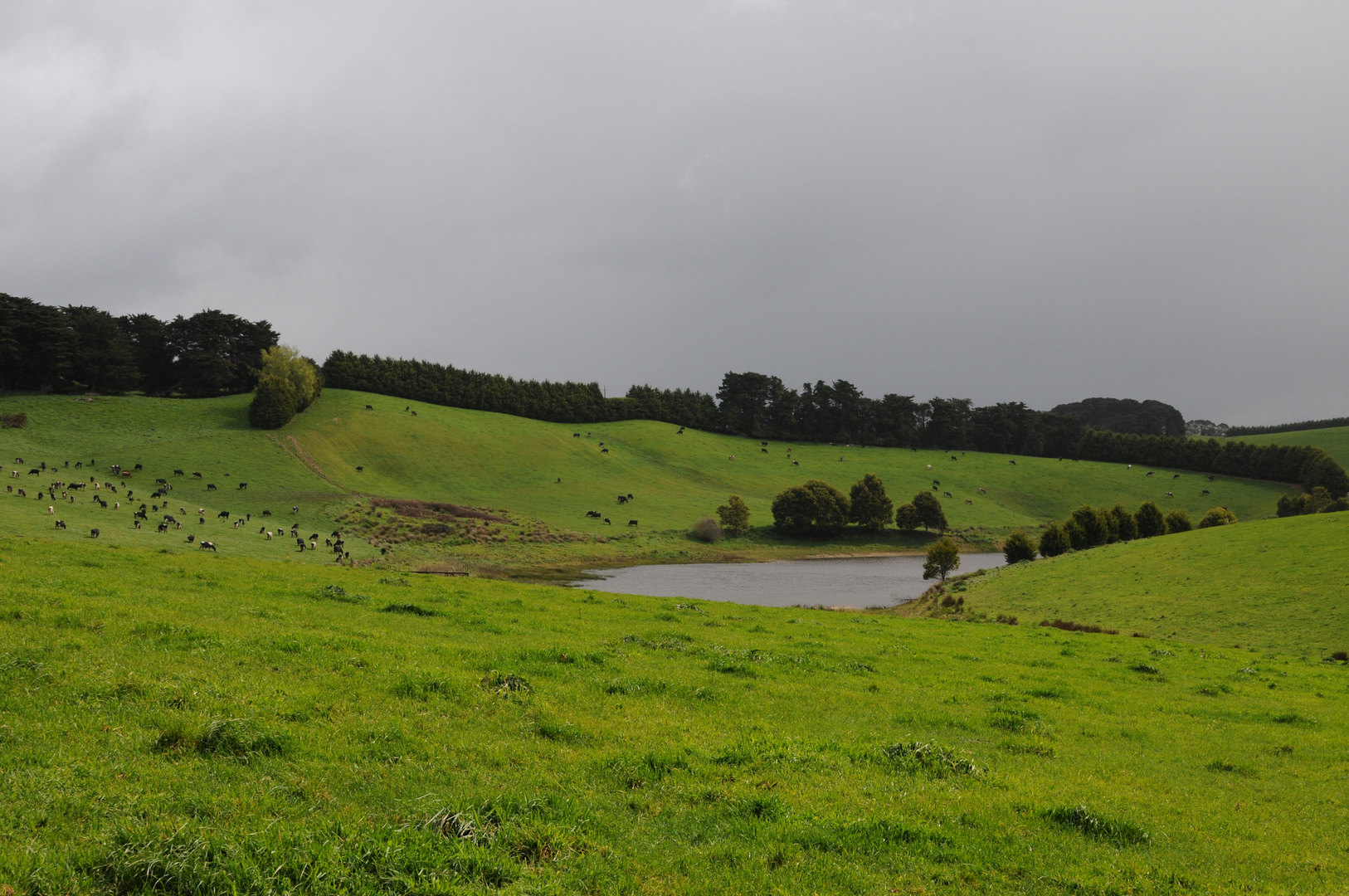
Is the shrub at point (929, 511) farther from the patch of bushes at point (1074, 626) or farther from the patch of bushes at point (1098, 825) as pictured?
the patch of bushes at point (1098, 825)

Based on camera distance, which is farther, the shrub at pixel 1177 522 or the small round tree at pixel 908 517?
the small round tree at pixel 908 517

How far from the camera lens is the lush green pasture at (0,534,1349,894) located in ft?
21.1

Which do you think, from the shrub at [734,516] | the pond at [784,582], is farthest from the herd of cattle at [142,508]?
the shrub at [734,516]

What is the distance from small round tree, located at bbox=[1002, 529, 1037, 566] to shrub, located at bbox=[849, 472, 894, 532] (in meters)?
39.6

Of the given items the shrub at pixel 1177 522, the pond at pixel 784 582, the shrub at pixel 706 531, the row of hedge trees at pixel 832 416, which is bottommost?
the pond at pixel 784 582

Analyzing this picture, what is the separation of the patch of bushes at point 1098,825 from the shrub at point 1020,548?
61.3 m

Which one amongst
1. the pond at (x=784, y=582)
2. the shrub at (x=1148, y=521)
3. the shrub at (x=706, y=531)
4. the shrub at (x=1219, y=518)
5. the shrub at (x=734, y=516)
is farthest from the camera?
the shrub at (x=734, y=516)

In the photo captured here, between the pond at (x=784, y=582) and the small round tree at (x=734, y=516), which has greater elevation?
the small round tree at (x=734, y=516)

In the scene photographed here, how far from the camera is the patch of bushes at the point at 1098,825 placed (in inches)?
336

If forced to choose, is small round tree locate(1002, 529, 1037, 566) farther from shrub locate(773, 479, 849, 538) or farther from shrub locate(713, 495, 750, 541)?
shrub locate(713, 495, 750, 541)

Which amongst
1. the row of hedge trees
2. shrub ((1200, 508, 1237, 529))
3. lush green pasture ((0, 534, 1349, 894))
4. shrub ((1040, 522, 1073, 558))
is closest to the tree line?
the row of hedge trees

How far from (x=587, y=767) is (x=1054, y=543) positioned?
6969 cm

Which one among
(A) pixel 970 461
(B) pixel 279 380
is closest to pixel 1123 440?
(A) pixel 970 461

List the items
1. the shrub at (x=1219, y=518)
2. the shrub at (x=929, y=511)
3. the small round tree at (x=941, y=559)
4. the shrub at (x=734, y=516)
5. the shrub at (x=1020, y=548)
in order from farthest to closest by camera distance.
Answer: the shrub at (x=929, y=511), the shrub at (x=734, y=516), the shrub at (x=1219, y=518), the shrub at (x=1020, y=548), the small round tree at (x=941, y=559)
